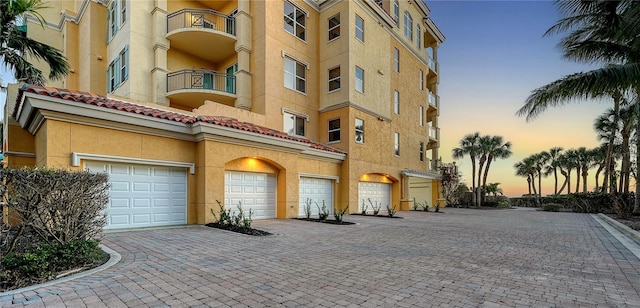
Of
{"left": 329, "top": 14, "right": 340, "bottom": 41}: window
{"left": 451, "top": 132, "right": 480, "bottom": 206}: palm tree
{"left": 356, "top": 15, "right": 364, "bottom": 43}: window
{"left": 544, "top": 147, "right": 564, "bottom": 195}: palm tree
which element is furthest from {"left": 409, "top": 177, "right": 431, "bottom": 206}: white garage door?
{"left": 544, "top": 147, "right": 564, "bottom": 195}: palm tree

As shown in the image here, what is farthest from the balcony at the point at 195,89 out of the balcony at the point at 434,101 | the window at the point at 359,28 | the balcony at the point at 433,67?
the balcony at the point at 433,67

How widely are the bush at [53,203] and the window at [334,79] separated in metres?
15.3

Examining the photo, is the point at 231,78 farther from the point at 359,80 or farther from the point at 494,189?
the point at 494,189

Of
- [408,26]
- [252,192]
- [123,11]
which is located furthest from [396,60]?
[123,11]

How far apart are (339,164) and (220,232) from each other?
10090mm

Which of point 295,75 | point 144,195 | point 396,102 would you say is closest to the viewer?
point 144,195

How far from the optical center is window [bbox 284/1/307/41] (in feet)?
62.0

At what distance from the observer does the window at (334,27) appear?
65.6 ft

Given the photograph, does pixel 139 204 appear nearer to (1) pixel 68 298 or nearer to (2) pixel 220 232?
(2) pixel 220 232

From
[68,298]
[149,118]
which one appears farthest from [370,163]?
[68,298]

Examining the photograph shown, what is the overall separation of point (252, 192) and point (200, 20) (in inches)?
425

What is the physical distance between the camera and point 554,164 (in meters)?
48.8

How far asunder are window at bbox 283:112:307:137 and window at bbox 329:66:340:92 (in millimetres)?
2778

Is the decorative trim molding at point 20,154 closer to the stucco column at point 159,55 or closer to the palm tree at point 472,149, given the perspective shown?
the stucco column at point 159,55
